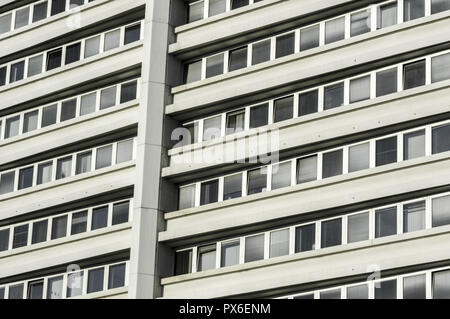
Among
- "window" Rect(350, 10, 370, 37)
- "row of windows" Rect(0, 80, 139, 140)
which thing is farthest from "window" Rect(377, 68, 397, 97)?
"row of windows" Rect(0, 80, 139, 140)

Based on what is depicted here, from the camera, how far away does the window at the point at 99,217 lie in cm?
5914

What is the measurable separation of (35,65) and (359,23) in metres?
19.9

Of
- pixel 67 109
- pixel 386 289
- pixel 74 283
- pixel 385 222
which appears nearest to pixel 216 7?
pixel 67 109

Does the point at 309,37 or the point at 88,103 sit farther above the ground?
the point at 309,37

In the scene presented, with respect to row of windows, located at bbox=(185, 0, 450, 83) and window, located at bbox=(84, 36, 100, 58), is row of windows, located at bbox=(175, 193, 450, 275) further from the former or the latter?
window, located at bbox=(84, 36, 100, 58)

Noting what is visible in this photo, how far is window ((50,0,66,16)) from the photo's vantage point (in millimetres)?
64938

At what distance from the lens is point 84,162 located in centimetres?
6128

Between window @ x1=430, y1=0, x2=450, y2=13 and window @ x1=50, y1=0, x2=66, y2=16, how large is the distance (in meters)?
21.9

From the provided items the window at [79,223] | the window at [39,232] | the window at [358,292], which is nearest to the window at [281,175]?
the window at [358,292]

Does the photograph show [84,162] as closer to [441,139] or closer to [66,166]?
[66,166]

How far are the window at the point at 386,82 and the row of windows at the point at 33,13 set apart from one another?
61.0 feet

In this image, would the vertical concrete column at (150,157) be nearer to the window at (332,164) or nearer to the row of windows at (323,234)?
the row of windows at (323,234)
